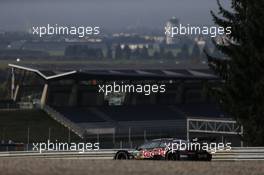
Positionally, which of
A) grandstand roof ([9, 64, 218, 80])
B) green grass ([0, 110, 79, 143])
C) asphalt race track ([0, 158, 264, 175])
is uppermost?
grandstand roof ([9, 64, 218, 80])

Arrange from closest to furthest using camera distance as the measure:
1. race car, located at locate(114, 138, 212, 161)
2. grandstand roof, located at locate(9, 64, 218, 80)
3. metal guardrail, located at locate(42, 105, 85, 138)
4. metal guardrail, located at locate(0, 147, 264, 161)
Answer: metal guardrail, located at locate(0, 147, 264, 161), race car, located at locate(114, 138, 212, 161), metal guardrail, located at locate(42, 105, 85, 138), grandstand roof, located at locate(9, 64, 218, 80)

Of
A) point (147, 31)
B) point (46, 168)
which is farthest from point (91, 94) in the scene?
point (46, 168)

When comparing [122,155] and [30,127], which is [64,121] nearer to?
[30,127]

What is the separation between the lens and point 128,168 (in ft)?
101

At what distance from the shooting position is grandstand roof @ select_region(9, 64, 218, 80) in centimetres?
8956

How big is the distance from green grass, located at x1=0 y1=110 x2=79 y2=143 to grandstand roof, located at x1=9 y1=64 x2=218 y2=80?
14.8 ft

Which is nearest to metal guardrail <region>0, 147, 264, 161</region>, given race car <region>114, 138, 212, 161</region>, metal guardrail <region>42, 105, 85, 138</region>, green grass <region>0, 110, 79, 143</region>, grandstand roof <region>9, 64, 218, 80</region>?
race car <region>114, 138, 212, 161</region>

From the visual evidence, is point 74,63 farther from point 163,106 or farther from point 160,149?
point 160,149

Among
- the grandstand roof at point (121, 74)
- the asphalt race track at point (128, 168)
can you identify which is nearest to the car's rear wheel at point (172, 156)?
the asphalt race track at point (128, 168)

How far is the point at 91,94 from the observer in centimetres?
9831

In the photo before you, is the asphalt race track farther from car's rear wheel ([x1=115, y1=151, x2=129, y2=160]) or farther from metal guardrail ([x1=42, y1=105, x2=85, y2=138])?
metal guardrail ([x1=42, y1=105, x2=85, y2=138])

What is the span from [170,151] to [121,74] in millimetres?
53972

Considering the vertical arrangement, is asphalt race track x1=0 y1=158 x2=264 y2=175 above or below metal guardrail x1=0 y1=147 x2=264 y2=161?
below

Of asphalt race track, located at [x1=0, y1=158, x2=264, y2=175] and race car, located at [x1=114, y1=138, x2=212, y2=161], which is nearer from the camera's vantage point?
asphalt race track, located at [x1=0, y1=158, x2=264, y2=175]
